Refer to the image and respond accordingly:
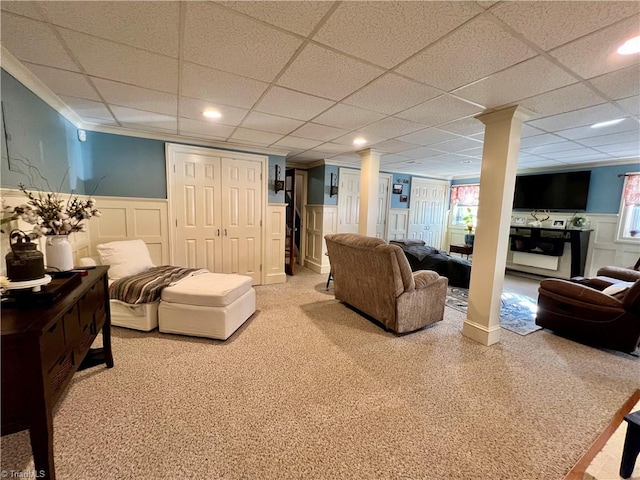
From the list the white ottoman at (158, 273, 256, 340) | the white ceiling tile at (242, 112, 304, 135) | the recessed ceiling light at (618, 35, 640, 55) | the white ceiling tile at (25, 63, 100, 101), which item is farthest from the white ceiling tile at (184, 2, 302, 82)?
the white ottoman at (158, 273, 256, 340)

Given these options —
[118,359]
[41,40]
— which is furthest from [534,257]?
[41,40]

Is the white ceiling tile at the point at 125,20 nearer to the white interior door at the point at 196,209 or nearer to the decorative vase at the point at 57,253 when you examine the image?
the decorative vase at the point at 57,253

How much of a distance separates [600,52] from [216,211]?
413cm

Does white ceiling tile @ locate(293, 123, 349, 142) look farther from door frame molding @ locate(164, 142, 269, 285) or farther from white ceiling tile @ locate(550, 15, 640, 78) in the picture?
white ceiling tile @ locate(550, 15, 640, 78)

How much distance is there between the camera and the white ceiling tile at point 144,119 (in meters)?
2.74

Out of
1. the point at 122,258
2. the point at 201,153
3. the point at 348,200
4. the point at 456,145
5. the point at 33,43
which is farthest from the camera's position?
the point at 348,200

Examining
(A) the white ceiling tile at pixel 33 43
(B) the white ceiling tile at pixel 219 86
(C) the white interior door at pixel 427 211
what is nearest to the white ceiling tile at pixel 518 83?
(B) the white ceiling tile at pixel 219 86

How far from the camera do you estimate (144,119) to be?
2.99 meters

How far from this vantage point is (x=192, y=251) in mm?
4000

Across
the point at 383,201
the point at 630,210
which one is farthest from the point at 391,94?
the point at 630,210

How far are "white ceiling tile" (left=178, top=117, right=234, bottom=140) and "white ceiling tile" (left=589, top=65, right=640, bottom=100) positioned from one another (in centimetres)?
330

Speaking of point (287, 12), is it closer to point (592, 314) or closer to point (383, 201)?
point (592, 314)

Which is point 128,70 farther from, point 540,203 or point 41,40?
point 540,203

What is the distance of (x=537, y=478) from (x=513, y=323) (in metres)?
2.22
